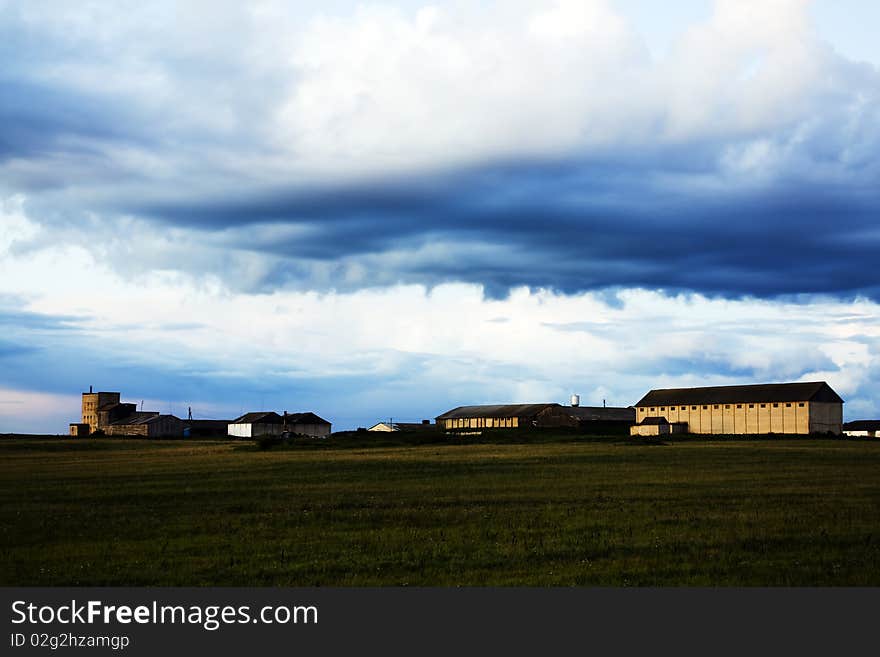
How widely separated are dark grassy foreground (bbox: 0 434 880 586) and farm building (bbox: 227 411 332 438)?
122 meters

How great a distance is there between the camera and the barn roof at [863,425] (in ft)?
551

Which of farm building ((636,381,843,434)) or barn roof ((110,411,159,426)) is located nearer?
farm building ((636,381,843,434))

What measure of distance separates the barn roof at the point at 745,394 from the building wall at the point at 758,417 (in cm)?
81

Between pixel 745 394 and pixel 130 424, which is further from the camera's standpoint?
pixel 130 424

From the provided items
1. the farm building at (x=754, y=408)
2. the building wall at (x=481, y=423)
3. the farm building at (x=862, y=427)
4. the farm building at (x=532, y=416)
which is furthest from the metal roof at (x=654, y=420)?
the farm building at (x=862, y=427)

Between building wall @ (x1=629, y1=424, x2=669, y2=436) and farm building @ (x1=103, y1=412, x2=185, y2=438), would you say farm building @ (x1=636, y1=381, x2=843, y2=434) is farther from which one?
farm building @ (x1=103, y1=412, x2=185, y2=438)

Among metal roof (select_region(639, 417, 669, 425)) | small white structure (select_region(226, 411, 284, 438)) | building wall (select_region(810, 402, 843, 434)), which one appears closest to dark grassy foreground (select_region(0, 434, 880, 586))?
building wall (select_region(810, 402, 843, 434))

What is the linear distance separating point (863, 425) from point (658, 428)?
4836 cm

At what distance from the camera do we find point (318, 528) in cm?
2794

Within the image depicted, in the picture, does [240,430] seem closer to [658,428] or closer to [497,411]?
[497,411]

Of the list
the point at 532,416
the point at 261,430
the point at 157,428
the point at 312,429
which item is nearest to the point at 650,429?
the point at 532,416

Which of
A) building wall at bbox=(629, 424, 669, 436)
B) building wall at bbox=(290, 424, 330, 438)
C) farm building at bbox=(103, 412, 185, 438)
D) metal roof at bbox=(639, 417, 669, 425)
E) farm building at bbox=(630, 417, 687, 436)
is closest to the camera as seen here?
building wall at bbox=(629, 424, 669, 436)

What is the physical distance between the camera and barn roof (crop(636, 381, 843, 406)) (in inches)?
5502

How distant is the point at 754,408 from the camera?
477ft
